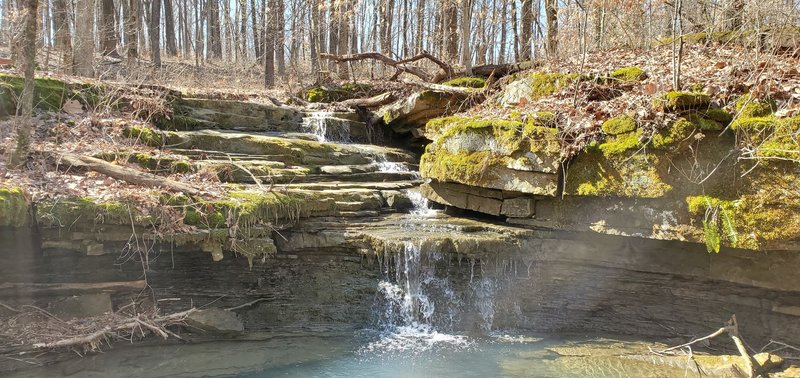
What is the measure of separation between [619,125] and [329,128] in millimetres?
6865

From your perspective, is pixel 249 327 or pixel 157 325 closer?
pixel 157 325

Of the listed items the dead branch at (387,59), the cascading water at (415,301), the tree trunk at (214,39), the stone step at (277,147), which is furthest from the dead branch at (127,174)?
the tree trunk at (214,39)

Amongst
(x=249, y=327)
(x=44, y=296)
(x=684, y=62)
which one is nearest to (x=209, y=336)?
(x=249, y=327)

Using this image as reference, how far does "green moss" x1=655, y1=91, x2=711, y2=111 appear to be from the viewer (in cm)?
598

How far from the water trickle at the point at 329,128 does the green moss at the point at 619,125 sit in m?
6.48

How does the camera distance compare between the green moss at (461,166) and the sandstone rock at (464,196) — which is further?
the sandstone rock at (464,196)

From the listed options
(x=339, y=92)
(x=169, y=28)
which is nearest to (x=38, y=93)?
(x=339, y=92)

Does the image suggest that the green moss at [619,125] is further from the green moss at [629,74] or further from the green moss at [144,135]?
the green moss at [144,135]

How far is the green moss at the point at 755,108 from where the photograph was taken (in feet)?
18.7

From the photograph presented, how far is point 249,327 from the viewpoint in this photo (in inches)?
266

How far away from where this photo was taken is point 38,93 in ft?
25.4

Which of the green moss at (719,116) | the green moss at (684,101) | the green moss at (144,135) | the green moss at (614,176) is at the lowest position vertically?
the green moss at (614,176)

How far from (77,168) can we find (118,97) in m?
2.94

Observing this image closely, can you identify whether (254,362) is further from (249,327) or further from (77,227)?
(77,227)
